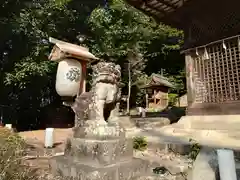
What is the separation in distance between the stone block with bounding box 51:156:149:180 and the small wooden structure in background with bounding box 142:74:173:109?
16511 mm

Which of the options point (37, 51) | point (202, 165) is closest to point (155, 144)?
point (202, 165)

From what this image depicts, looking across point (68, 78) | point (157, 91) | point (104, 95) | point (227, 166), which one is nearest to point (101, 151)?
point (104, 95)

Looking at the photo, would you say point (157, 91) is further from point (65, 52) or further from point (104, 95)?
point (104, 95)

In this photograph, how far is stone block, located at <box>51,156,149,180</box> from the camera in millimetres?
3234

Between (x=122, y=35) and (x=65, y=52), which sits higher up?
(x=122, y=35)

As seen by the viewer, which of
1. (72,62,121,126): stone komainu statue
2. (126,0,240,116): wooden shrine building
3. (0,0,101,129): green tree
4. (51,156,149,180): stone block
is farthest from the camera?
(0,0,101,129): green tree

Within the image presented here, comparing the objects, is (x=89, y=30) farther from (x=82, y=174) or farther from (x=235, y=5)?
(x=82, y=174)

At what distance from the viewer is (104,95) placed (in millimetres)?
3896

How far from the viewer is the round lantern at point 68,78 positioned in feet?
26.5

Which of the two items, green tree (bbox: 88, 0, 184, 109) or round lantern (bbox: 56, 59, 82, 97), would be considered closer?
round lantern (bbox: 56, 59, 82, 97)

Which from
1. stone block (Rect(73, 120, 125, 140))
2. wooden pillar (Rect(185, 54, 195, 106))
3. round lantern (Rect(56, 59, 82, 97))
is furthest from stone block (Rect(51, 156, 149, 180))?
wooden pillar (Rect(185, 54, 195, 106))

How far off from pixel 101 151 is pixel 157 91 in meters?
18.0

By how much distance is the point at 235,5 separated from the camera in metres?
7.62

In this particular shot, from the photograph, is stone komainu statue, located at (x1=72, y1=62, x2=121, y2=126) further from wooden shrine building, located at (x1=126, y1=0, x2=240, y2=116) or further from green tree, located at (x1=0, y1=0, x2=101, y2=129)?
green tree, located at (x1=0, y1=0, x2=101, y2=129)
